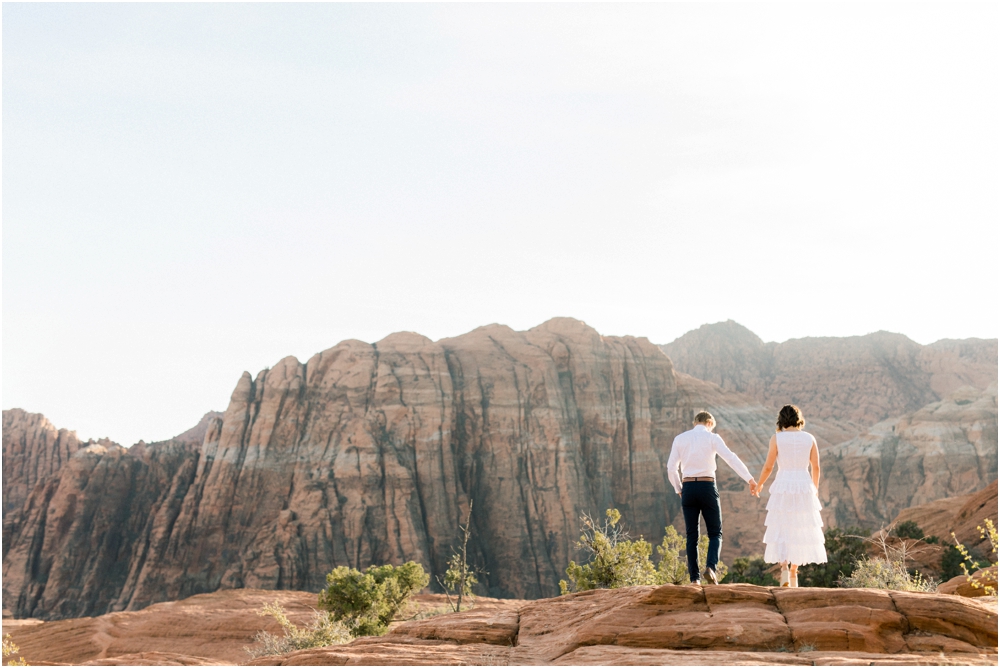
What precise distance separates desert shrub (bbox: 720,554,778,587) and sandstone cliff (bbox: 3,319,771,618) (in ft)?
67.9

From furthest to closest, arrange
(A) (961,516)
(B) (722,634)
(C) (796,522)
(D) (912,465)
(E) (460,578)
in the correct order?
1. (D) (912,465)
2. (A) (961,516)
3. (E) (460,578)
4. (C) (796,522)
5. (B) (722,634)

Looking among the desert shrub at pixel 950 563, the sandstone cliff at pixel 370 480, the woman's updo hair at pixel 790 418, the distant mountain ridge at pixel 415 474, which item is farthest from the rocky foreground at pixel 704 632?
the sandstone cliff at pixel 370 480

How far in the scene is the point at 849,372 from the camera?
339 ft

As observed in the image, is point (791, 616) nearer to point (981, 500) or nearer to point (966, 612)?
point (966, 612)

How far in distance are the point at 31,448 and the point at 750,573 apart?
6738 centimetres

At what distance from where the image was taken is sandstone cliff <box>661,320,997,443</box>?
97.3m

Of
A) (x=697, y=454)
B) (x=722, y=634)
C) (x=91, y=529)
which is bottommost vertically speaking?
(x=91, y=529)

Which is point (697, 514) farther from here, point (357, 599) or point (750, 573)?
point (750, 573)

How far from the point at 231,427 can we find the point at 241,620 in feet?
95.3

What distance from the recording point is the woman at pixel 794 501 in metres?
9.07

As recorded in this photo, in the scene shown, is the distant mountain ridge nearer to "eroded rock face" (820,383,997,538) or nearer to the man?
"eroded rock face" (820,383,997,538)

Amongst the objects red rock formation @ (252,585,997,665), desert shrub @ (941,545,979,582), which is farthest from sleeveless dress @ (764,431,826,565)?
desert shrub @ (941,545,979,582)

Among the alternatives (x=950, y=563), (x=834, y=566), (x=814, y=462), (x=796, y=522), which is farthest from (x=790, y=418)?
(x=950, y=563)

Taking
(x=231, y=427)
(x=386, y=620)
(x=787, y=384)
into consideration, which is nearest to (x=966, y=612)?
(x=386, y=620)
